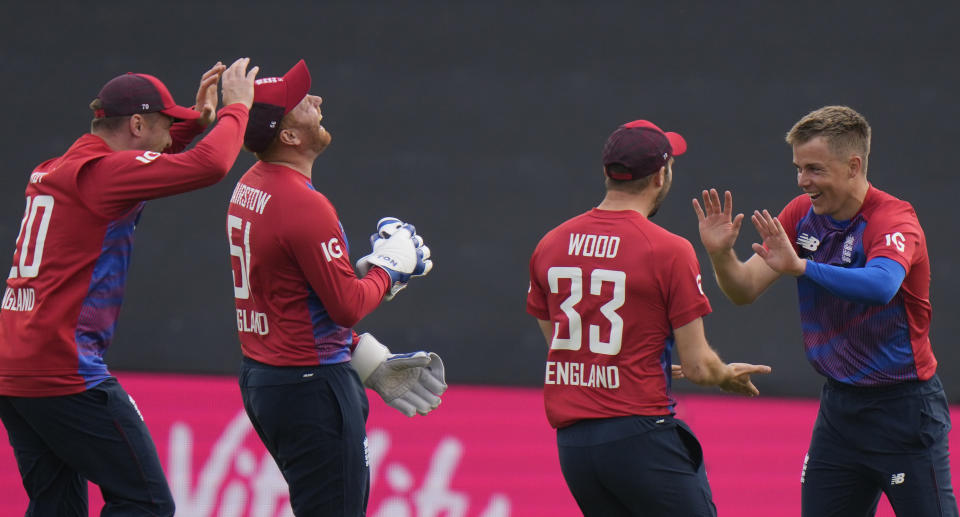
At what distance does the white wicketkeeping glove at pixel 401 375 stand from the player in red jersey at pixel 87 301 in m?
0.82

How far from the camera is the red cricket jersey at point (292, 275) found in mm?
3789

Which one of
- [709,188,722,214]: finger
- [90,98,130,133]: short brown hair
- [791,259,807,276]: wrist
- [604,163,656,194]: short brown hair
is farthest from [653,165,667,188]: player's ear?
[90,98,130,133]: short brown hair

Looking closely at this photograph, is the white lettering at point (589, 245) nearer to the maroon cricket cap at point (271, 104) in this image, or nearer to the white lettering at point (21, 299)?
the maroon cricket cap at point (271, 104)

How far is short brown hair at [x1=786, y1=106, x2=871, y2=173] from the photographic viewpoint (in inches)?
161

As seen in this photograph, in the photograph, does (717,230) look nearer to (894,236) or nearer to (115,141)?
(894,236)

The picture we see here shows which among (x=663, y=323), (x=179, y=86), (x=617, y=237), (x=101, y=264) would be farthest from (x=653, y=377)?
(x=179, y=86)

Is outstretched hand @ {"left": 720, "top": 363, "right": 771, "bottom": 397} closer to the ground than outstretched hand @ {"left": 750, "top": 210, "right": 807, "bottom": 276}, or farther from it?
closer to the ground

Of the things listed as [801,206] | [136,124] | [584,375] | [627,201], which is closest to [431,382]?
[584,375]

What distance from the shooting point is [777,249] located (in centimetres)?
384

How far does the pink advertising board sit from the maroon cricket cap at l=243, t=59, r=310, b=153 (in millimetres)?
2163

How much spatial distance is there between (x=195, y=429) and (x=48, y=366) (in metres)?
2.12

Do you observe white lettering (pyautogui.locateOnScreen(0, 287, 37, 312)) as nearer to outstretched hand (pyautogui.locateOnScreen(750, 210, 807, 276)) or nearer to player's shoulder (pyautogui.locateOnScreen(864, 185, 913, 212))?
outstretched hand (pyautogui.locateOnScreen(750, 210, 807, 276))

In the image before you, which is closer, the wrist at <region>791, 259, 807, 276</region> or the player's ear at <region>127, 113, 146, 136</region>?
the wrist at <region>791, 259, 807, 276</region>

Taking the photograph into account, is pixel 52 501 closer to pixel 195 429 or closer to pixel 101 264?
pixel 101 264
